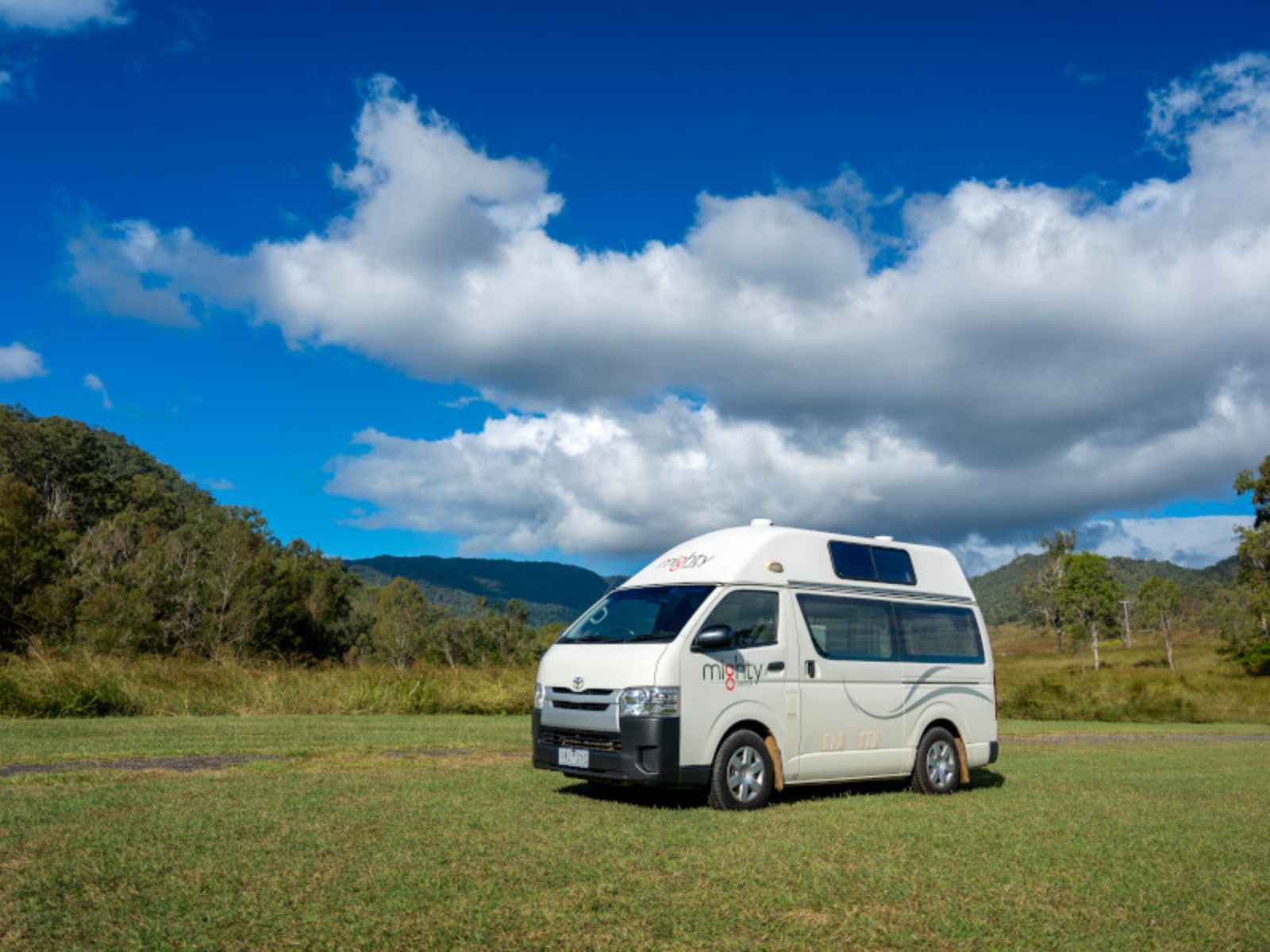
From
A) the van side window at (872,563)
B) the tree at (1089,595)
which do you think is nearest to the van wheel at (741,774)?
the van side window at (872,563)

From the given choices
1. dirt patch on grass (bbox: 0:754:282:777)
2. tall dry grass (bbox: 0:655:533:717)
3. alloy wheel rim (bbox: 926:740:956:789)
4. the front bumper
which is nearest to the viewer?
the front bumper

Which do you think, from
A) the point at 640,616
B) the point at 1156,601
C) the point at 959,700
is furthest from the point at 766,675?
the point at 1156,601

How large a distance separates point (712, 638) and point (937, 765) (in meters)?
4.06

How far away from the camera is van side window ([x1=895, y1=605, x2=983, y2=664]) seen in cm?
1182

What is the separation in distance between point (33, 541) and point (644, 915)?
215 ft

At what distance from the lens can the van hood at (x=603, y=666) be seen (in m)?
9.38

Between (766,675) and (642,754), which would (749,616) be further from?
(642,754)

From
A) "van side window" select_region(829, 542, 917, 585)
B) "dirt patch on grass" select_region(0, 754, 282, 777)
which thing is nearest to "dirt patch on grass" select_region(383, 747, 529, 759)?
"dirt patch on grass" select_region(0, 754, 282, 777)

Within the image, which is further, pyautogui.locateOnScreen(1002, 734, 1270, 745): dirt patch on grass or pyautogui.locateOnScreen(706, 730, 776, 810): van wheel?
pyautogui.locateOnScreen(1002, 734, 1270, 745): dirt patch on grass

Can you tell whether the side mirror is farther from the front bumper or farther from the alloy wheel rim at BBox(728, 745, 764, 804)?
the alloy wheel rim at BBox(728, 745, 764, 804)

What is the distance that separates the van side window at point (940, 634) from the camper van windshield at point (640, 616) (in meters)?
2.95

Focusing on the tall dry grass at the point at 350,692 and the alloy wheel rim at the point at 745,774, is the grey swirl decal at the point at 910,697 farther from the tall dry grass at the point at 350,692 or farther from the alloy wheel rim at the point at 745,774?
the tall dry grass at the point at 350,692

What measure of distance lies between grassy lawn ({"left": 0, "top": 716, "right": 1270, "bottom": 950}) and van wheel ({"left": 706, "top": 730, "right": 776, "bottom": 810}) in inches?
11.7

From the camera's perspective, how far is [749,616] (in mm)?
10242
